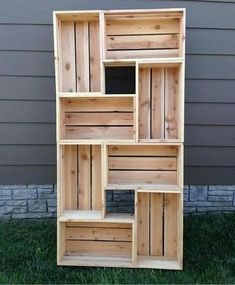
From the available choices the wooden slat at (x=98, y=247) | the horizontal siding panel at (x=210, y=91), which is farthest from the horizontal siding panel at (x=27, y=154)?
the horizontal siding panel at (x=210, y=91)

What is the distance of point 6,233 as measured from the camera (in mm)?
2605

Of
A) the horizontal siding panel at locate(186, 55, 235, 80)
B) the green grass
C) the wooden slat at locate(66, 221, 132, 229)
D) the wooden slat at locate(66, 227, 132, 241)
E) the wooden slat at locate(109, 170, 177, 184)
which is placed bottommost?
the green grass

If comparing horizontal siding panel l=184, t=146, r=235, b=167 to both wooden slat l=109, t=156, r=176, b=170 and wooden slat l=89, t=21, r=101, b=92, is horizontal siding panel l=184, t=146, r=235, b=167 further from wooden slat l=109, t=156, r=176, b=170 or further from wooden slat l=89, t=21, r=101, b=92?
wooden slat l=89, t=21, r=101, b=92

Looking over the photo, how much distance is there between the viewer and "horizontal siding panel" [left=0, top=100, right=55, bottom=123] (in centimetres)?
269

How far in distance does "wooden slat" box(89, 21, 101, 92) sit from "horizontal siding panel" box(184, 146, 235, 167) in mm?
942

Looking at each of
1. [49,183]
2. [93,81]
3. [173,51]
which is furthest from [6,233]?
[173,51]

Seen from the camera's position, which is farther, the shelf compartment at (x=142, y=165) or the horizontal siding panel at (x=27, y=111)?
the horizontal siding panel at (x=27, y=111)

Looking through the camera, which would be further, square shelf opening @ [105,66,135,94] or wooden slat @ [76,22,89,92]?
square shelf opening @ [105,66,135,94]

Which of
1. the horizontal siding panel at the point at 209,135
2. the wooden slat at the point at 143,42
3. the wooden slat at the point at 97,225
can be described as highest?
the wooden slat at the point at 143,42

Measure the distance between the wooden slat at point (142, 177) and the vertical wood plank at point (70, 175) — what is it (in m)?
0.25

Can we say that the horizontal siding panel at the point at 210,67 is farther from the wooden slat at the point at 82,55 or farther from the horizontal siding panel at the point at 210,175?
the wooden slat at the point at 82,55

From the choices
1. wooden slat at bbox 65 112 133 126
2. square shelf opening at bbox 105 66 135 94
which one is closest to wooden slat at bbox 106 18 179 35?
square shelf opening at bbox 105 66 135 94

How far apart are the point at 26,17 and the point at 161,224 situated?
1.79 metres

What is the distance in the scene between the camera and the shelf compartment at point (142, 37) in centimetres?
222
